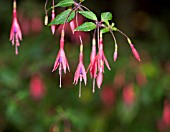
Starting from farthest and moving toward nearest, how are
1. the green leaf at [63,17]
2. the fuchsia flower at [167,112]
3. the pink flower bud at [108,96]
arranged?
the pink flower bud at [108,96] → the fuchsia flower at [167,112] → the green leaf at [63,17]

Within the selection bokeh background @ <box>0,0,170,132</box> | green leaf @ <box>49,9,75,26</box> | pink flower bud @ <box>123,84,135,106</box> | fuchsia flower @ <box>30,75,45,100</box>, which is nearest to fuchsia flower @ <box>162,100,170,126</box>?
bokeh background @ <box>0,0,170,132</box>

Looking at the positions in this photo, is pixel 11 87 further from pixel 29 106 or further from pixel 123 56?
pixel 123 56

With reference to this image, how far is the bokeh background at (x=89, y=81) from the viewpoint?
9.77 ft

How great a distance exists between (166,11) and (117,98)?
0.88 meters

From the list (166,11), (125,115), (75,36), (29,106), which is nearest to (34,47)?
(75,36)

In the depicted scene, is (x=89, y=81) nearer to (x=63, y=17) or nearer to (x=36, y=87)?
(x=36, y=87)

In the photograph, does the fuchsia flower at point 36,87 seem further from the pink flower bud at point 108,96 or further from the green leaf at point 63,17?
the green leaf at point 63,17

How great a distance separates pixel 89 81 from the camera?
3.31 meters

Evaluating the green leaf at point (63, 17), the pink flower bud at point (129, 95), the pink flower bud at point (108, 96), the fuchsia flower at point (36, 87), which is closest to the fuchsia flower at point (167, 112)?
the pink flower bud at point (129, 95)

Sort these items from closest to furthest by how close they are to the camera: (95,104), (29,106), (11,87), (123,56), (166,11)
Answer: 1. (11,87)
2. (29,106)
3. (123,56)
4. (95,104)
5. (166,11)

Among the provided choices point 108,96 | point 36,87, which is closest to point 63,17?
point 36,87

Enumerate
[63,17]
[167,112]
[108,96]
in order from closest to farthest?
[63,17] → [167,112] → [108,96]

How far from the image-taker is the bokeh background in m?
2.98

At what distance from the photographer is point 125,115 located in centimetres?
310
